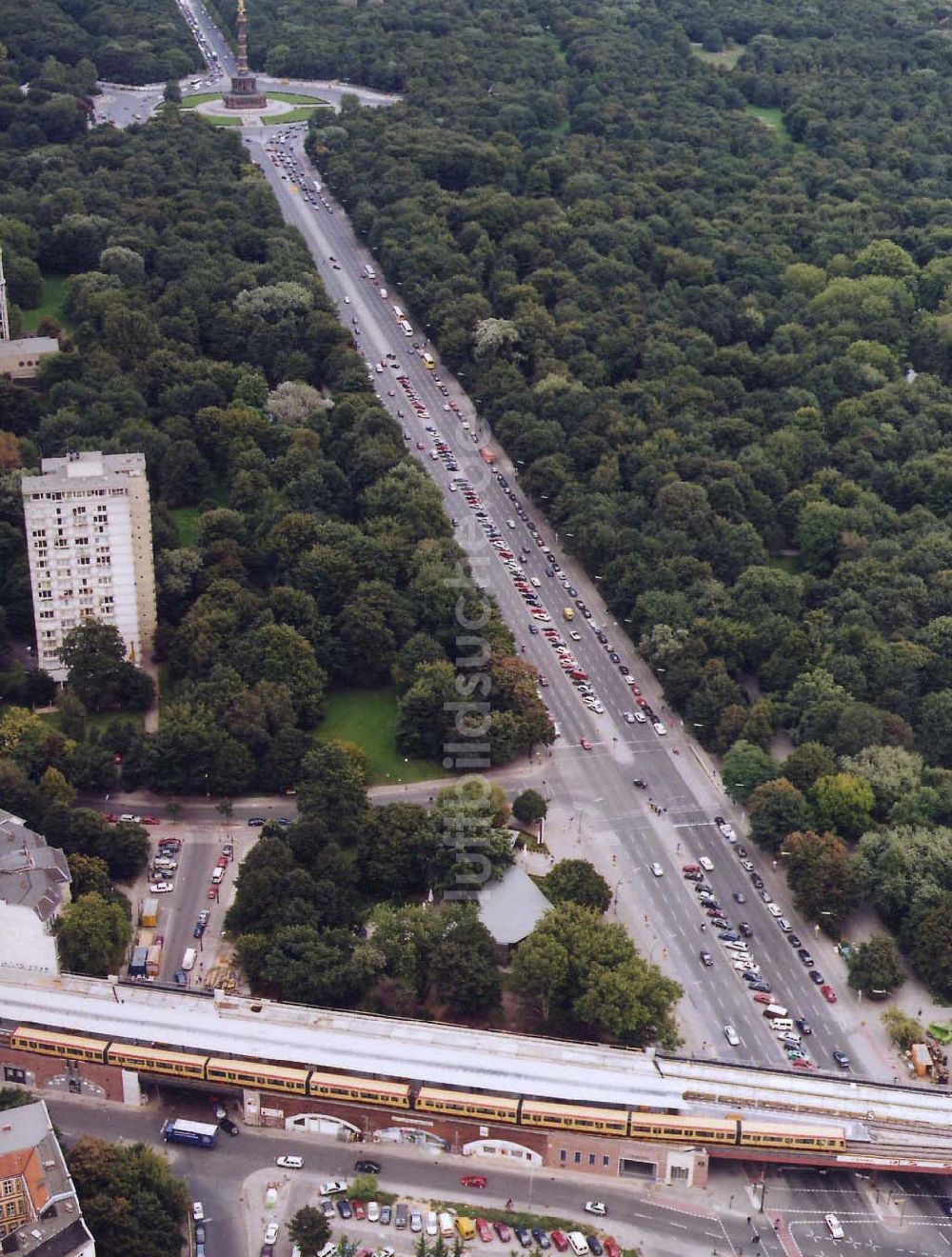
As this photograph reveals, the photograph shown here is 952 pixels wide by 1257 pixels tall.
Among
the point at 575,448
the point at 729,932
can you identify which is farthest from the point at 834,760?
the point at 575,448

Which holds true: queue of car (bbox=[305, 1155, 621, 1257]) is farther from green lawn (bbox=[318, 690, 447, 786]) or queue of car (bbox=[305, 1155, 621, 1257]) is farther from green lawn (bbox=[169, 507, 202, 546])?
green lawn (bbox=[169, 507, 202, 546])

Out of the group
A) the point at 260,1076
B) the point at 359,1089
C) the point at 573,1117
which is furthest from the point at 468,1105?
the point at 260,1076

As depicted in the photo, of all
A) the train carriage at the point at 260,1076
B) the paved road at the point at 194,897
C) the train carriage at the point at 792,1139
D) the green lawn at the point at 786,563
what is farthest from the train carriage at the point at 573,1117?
the green lawn at the point at 786,563

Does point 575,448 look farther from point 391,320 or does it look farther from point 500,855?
point 500,855

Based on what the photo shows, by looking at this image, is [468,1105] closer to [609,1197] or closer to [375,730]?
[609,1197]

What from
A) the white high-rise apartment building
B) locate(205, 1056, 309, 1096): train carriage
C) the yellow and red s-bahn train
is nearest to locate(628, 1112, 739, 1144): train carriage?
the yellow and red s-bahn train

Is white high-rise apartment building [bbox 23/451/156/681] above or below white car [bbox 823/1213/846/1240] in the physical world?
above
